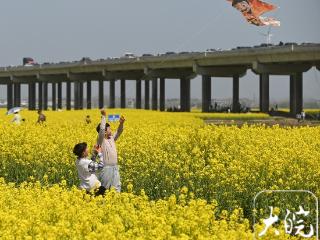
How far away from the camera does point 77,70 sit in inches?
4195

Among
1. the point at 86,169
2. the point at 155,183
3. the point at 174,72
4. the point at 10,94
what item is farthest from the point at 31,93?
the point at 86,169

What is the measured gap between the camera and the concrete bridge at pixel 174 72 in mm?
73688

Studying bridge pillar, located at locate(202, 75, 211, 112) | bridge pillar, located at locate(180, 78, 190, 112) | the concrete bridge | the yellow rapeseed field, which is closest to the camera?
the yellow rapeseed field

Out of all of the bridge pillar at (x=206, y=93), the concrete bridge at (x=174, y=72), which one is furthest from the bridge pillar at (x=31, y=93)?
the bridge pillar at (x=206, y=93)

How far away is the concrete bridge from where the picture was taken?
7369 cm

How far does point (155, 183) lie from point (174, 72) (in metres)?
81.8

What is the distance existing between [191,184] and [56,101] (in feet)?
407

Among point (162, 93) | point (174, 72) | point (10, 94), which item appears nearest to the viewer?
point (174, 72)

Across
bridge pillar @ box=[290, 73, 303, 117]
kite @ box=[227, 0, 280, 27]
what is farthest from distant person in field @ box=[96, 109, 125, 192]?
bridge pillar @ box=[290, 73, 303, 117]

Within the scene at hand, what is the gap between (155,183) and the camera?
15.1 m

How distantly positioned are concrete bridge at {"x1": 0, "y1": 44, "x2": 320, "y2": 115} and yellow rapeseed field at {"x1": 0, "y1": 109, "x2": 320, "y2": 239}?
4984cm

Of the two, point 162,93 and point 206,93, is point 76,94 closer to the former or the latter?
point 162,93

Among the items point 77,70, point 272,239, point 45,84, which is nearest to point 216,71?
point 77,70

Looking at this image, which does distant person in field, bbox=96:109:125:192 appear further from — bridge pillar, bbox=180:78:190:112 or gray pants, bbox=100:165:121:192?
bridge pillar, bbox=180:78:190:112
